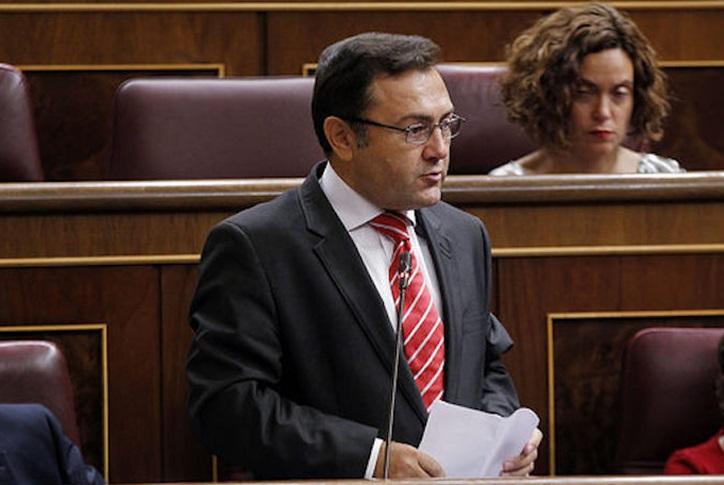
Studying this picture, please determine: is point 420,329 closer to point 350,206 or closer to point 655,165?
point 350,206

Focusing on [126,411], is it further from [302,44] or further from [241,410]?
[302,44]

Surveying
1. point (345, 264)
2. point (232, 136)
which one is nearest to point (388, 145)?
point (345, 264)

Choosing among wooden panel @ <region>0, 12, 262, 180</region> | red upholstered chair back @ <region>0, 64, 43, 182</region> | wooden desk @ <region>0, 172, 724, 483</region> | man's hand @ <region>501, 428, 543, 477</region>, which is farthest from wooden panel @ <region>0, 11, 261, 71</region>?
man's hand @ <region>501, 428, 543, 477</region>

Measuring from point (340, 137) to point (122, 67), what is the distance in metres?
Result: 0.52

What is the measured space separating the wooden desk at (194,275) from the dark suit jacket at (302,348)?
119 millimetres

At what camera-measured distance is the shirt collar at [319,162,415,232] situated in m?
0.83

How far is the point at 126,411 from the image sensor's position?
93 cm

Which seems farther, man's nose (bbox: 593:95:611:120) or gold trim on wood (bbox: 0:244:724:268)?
man's nose (bbox: 593:95:611:120)

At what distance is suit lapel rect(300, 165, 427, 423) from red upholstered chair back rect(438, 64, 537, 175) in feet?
1.25

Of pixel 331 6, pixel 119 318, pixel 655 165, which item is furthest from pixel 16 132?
pixel 655 165

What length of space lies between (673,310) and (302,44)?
1.68ft

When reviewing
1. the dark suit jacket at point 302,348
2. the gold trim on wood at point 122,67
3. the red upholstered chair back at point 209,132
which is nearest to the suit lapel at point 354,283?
the dark suit jacket at point 302,348

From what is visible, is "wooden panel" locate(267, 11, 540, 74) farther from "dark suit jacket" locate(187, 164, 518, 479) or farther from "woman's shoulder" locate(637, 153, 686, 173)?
"dark suit jacket" locate(187, 164, 518, 479)

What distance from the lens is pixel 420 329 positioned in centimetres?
82
